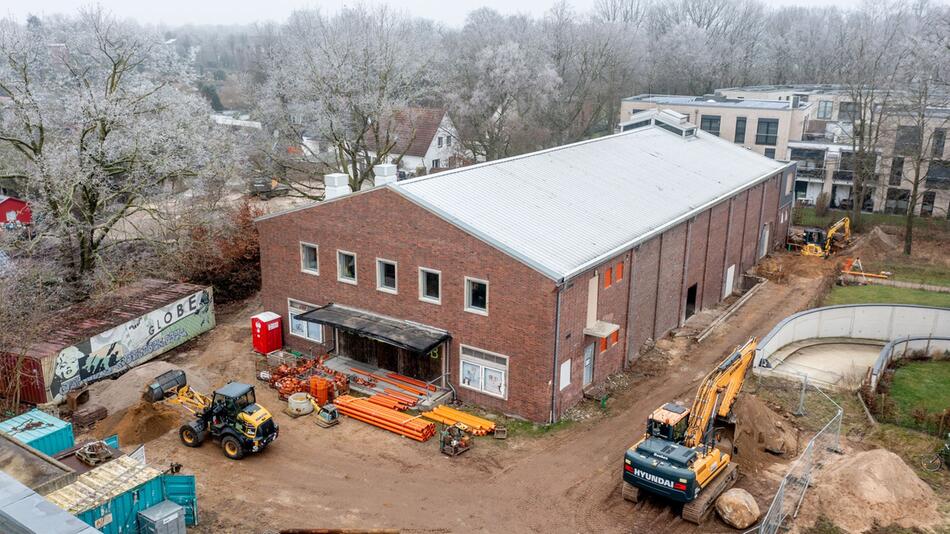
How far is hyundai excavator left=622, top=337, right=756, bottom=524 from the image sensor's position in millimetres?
19328

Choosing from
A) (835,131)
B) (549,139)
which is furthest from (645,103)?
(835,131)

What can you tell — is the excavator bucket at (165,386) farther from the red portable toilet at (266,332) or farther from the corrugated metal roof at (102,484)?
the corrugated metal roof at (102,484)

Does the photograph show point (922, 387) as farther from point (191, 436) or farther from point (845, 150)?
point (845, 150)

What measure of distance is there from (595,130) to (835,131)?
30.5 m

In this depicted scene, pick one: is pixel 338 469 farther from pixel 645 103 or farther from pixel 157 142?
pixel 645 103

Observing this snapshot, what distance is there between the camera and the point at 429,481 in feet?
71.5

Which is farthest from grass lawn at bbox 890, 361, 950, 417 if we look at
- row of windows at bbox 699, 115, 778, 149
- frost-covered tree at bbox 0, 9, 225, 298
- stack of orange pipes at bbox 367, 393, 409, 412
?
row of windows at bbox 699, 115, 778, 149

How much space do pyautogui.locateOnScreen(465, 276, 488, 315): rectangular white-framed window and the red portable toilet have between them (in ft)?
33.3

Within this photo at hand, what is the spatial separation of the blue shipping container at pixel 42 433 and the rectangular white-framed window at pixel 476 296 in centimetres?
1314

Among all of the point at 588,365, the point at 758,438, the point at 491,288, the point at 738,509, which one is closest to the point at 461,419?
the point at 491,288

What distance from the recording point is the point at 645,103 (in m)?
71.0

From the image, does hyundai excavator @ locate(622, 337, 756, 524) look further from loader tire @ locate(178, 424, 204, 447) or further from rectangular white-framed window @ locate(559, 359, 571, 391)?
loader tire @ locate(178, 424, 204, 447)

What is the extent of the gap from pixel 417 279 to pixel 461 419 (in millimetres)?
5511

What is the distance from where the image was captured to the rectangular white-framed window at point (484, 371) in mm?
25812
